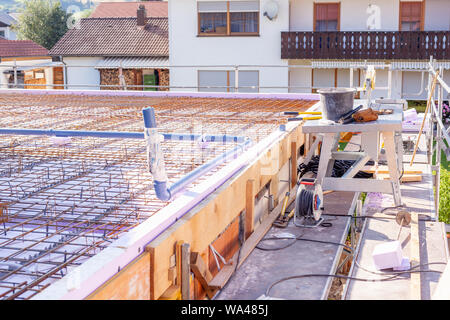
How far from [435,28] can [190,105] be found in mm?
17051

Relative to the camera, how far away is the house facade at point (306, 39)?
24.2 metres

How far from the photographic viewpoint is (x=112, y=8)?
44.1 meters

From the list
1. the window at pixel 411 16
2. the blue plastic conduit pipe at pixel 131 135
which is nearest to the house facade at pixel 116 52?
the window at pixel 411 16

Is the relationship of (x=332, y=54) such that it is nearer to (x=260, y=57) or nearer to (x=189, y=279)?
(x=260, y=57)

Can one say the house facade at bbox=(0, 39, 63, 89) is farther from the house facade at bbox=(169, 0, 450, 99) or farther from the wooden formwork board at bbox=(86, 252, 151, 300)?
the wooden formwork board at bbox=(86, 252, 151, 300)

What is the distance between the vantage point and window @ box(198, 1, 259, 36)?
2520 cm

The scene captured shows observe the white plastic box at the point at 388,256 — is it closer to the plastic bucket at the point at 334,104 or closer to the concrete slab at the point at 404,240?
the concrete slab at the point at 404,240

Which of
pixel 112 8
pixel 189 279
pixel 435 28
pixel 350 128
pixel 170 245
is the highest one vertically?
pixel 112 8

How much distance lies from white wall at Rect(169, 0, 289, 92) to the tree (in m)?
27.2

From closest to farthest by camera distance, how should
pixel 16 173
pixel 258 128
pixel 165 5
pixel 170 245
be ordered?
pixel 170 245 → pixel 16 173 → pixel 258 128 → pixel 165 5

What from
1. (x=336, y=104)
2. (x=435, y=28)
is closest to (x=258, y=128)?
(x=336, y=104)

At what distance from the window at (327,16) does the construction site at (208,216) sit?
57.6 ft

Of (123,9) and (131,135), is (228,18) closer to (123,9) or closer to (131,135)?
(131,135)

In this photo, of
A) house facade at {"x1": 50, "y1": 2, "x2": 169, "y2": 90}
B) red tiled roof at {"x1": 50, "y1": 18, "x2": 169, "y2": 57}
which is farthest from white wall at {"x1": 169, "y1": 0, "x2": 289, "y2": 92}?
red tiled roof at {"x1": 50, "y1": 18, "x2": 169, "y2": 57}
